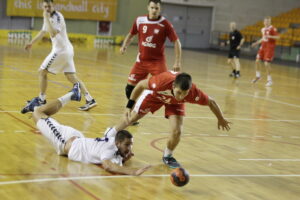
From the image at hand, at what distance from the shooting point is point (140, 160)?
22.3 feet

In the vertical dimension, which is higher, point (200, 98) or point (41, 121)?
point (200, 98)

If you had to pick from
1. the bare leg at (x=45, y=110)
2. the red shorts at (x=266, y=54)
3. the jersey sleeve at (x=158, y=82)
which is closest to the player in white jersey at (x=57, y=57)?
the bare leg at (x=45, y=110)

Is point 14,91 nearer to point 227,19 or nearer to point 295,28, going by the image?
point 295,28

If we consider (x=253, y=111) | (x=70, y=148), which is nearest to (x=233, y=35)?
(x=253, y=111)

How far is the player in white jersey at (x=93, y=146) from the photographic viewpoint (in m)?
6.09

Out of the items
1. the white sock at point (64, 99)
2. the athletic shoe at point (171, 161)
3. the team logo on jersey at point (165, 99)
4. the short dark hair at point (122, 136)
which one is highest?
the team logo on jersey at point (165, 99)

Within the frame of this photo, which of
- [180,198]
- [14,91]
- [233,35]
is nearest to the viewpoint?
[180,198]

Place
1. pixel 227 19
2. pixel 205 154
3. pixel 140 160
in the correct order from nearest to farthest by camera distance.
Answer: pixel 140 160, pixel 205 154, pixel 227 19

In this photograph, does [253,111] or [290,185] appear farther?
[253,111]

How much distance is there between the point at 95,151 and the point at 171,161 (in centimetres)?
94

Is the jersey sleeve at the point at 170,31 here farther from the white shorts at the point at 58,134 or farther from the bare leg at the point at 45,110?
the white shorts at the point at 58,134

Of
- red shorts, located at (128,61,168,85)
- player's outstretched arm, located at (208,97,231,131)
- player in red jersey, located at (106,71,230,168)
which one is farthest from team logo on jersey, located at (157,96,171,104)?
red shorts, located at (128,61,168,85)

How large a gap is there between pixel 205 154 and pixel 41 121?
2201mm

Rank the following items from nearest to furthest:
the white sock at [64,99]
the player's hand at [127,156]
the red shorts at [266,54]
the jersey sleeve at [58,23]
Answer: the player's hand at [127,156]
the white sock at [64,99]
the jersey sleeve at [58,23]
the red shorts at [266,54]
